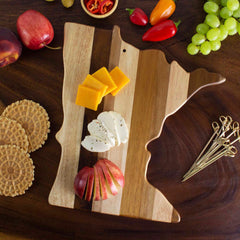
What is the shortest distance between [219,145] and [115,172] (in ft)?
1.79

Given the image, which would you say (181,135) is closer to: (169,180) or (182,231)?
(169,180)

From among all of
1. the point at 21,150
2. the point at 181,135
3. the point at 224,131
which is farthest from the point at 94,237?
the point at 224,131

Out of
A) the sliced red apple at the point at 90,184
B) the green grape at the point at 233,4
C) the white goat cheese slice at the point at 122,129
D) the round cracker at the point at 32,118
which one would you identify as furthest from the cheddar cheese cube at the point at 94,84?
the green grape at the point at 233,4

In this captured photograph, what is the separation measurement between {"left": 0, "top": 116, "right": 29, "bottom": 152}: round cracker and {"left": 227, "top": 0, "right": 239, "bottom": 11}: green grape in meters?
1.16

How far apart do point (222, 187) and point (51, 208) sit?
888mm

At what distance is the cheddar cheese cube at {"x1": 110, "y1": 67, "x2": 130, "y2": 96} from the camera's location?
5.11ft

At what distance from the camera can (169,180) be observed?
1.64 m

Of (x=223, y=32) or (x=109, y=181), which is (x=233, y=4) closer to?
(x=223, y=32)

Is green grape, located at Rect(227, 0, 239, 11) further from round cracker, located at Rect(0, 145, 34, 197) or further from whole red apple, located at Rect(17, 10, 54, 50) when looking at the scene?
round cracker, located at Rect(0, 145, 34, 197)

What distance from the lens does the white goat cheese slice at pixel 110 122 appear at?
154cm

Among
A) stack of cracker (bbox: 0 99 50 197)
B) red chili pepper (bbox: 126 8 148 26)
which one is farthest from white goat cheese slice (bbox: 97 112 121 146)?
red chili pepper (bbox: 126 8 148 26)

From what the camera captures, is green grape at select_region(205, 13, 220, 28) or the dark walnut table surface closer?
green grape at select_region(205, 13, 220, 28)

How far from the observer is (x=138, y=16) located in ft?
5.30

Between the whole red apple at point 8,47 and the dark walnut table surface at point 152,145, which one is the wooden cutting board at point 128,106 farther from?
the whole red apple at point 8,47
